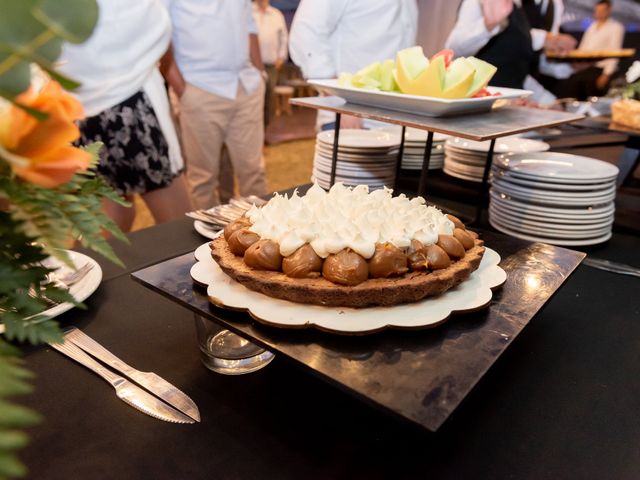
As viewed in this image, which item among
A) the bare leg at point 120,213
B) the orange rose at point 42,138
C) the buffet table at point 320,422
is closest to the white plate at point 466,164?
the buffet table at point 320,422

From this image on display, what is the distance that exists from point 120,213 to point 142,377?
119 centimetres

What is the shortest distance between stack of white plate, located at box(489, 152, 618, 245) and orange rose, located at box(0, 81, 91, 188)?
1.05 meters

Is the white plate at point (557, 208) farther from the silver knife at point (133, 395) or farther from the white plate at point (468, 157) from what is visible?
the silver knife at point (133, 395)

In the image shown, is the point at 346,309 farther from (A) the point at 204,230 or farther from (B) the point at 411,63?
(B) the point at 411,63

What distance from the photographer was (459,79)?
3.34ft

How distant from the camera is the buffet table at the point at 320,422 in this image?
542 millimetres

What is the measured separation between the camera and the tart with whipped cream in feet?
2.11

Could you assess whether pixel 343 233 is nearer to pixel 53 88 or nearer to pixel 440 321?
pixel 440 321

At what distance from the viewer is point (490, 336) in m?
0.61

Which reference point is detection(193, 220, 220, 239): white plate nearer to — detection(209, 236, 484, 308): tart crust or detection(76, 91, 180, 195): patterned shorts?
detection(209, 236, 484, 308): tart crust

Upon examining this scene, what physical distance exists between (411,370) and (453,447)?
0.38ft

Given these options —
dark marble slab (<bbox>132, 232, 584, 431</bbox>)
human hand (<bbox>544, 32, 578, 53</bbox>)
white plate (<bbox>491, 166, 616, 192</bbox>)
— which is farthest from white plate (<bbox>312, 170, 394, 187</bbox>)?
human hand (<bbox>544, 32, 578, 53</bbox>)

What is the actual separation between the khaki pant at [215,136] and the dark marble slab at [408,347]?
5.21 ft

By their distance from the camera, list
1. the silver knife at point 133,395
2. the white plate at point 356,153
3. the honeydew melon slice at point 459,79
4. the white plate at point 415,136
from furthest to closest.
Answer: the white plate at point 415,136
the white plate at point 356,153
the honeydew melon slice at point 459,79
the silver knife at point 133,395
